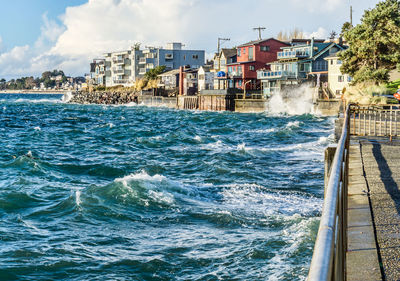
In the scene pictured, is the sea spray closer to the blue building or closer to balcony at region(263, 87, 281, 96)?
balcony at region(263, 87, 281, 96)

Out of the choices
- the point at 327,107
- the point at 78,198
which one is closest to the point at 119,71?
the point at 327,107

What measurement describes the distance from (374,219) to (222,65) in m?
Answer: 97.1

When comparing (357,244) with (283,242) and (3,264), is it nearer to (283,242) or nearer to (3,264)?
(283,242)

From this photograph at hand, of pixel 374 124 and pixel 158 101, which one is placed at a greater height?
pixel 158 101

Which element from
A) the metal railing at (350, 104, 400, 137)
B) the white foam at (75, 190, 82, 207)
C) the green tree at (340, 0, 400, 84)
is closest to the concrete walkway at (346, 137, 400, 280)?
the metal railing at (350, 104, 400, 137)

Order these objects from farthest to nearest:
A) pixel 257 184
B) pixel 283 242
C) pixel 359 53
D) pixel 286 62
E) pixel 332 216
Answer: pixel 286 62 → pixel 359 53 → pixel 257 184 → pixel 283 242 → pixel 332 216

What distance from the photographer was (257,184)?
61.5ft

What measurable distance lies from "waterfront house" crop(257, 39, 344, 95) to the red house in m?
8.13

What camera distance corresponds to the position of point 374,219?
26.8ft

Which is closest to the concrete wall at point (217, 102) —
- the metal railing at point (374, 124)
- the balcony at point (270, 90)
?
the balcony at point (270, 90)

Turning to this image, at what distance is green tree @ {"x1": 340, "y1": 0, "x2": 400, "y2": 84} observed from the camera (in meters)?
51.7

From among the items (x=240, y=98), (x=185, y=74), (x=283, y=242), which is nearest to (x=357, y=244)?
(x=283, y=242)

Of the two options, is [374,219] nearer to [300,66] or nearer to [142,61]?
[300,66]

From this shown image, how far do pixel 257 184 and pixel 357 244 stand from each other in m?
11.8
